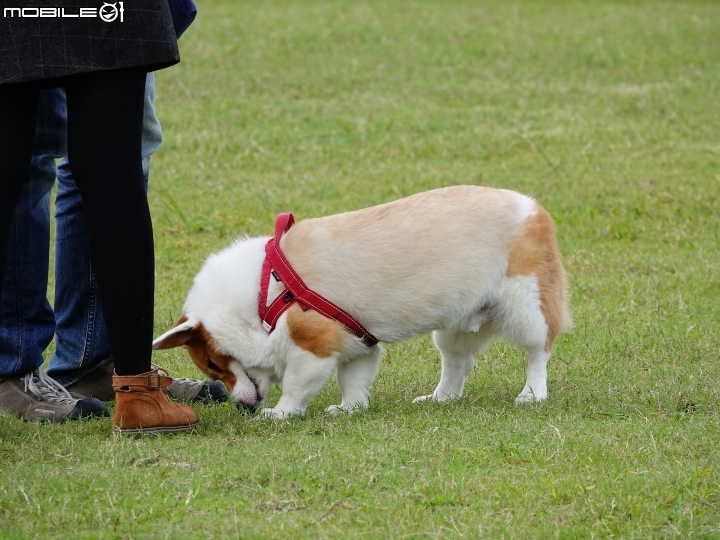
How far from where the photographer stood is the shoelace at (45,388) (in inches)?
152

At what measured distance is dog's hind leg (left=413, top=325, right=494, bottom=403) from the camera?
14.0 ft

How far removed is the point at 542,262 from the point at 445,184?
3.70 metres

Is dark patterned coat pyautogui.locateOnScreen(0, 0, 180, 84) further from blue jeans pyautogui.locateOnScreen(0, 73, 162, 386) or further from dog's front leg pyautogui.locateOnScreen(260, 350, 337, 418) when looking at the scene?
dog's front leg pyautogui.locateOnScreen(260, 350, 337, 418)

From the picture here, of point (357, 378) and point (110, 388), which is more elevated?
point (357, 378)

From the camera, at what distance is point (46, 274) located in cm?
397

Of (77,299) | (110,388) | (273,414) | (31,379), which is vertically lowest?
(110,388)

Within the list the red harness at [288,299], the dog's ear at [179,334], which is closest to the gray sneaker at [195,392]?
the dog's ear at [179,334]

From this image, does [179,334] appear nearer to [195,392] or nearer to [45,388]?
[195,392]

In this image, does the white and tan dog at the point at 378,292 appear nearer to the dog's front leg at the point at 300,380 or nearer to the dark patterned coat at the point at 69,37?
the dog's front leg at the point at 300,380

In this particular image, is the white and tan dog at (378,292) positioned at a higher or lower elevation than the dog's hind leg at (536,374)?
higher

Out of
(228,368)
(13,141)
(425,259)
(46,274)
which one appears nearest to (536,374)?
(425,259)

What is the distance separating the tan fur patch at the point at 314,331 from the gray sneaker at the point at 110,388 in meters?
0.50

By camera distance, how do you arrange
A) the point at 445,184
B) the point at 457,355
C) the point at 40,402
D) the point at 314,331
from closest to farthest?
the point at 40,402, the point at 314,331, the point at 457,355, the point at 445,184

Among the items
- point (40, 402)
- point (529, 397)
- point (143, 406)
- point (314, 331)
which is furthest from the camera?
point (529, 397)
